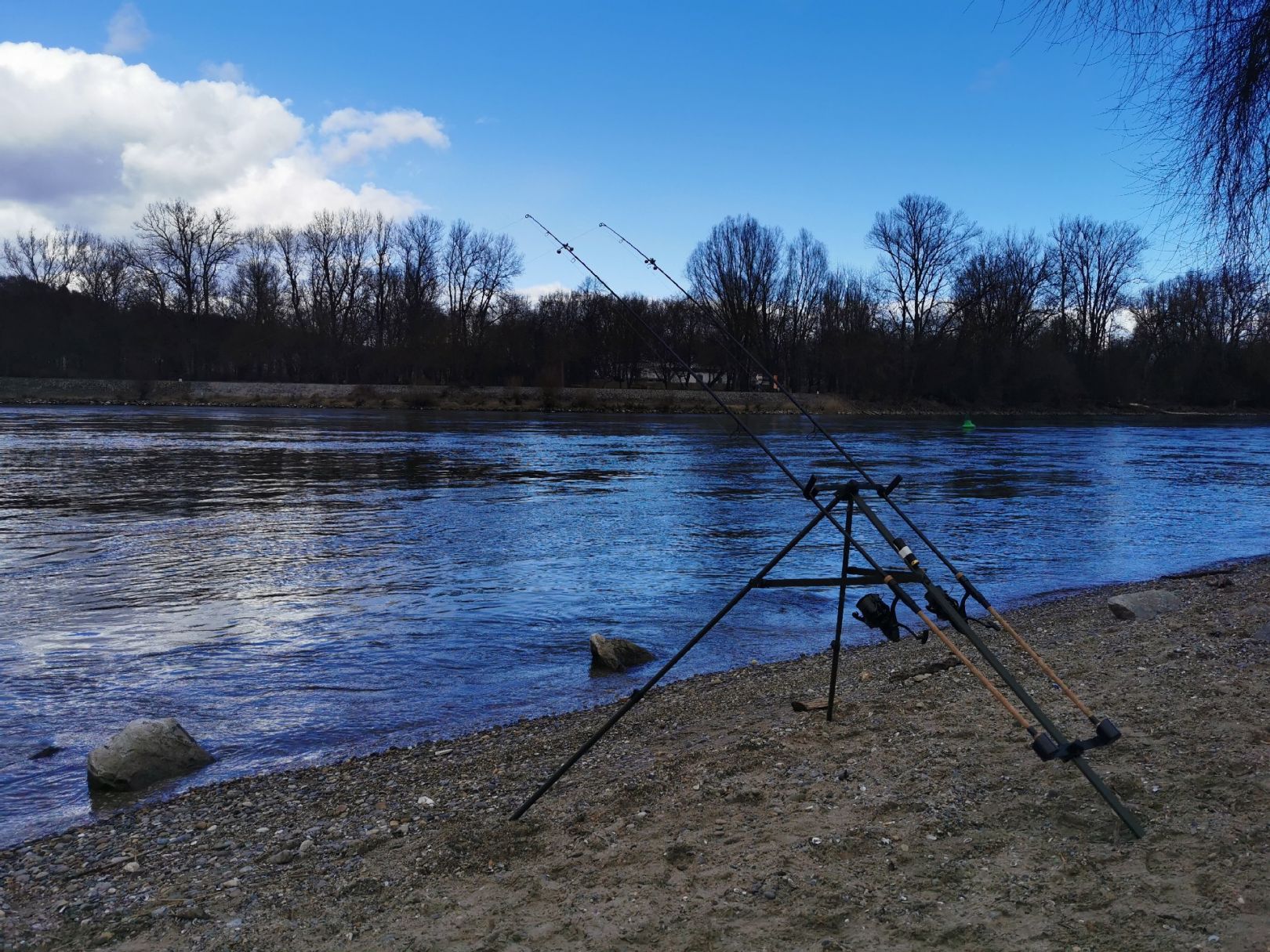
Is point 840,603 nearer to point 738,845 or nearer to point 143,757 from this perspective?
point 738,845

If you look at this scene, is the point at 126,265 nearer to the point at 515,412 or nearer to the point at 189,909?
the point at 515,412

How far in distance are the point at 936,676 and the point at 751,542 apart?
8449 mm

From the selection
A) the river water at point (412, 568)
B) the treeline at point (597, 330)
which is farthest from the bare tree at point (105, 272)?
the river water at point (412, 568)

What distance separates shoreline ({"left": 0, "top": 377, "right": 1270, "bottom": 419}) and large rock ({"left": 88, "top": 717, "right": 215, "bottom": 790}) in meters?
64.6

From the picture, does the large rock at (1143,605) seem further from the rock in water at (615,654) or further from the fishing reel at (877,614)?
the fishing reel at (877,614)

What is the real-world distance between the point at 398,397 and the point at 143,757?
237 feet

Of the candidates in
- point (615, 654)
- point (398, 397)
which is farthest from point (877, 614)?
point (398, 397)

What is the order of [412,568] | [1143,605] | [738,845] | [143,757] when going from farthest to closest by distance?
1. [412,568]
2. [1143,605]
3. [143,757]
4. [738,845]

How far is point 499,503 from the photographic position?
19.7m

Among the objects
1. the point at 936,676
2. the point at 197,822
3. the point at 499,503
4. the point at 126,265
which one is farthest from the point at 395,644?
the point at 126,265

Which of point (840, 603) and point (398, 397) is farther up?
point (398, 397)

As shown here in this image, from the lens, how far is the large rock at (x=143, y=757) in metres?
5.73

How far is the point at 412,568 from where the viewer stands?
13.0 meters

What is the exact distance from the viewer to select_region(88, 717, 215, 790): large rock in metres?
5.73
